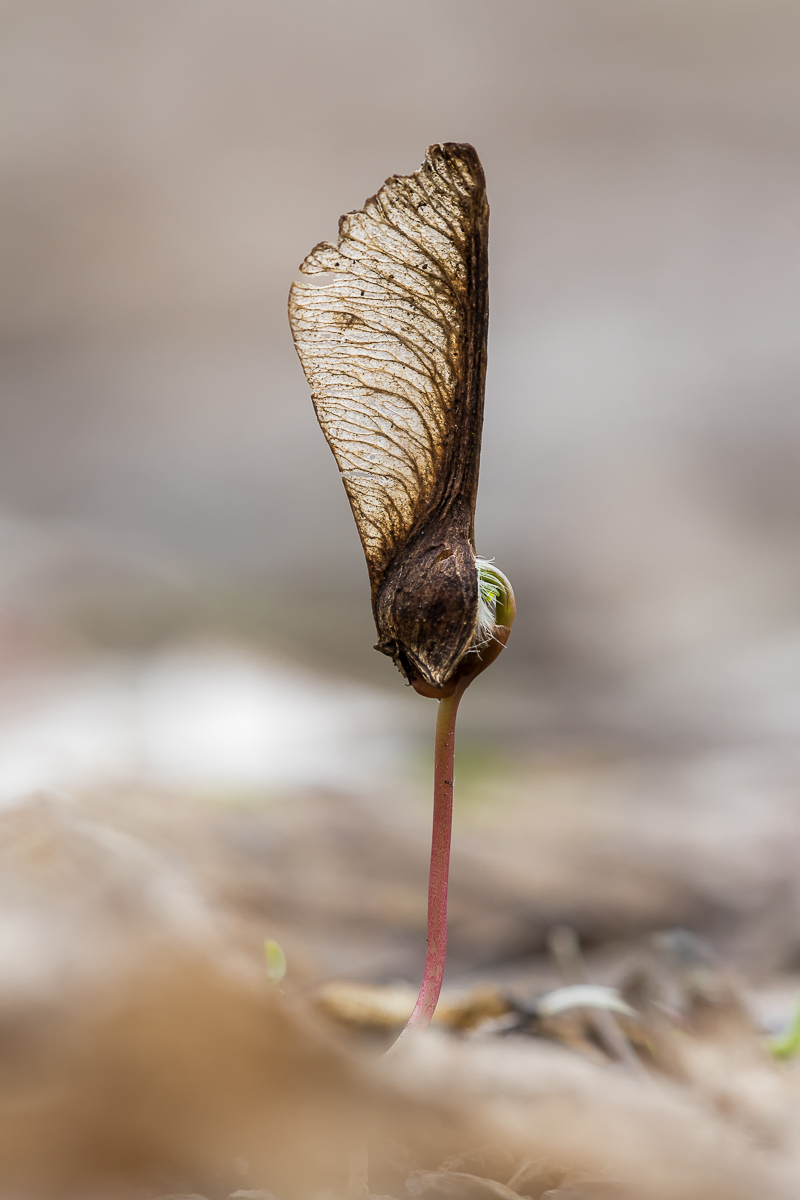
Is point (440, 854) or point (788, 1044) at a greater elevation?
point (440, 854)

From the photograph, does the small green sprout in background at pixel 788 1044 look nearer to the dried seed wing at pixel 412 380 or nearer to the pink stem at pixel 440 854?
the pink stem at pixel 440 854

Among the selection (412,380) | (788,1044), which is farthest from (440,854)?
(788,1044)

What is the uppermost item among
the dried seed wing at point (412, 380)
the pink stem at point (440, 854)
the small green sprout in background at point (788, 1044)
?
the dried seed wing at point (412, 380)

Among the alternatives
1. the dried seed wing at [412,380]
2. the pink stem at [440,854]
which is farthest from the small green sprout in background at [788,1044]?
the dried seed wing at [412,380]

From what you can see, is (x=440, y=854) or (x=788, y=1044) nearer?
(x=440, y=854)

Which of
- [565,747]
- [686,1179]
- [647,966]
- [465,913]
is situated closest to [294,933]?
[465,913]

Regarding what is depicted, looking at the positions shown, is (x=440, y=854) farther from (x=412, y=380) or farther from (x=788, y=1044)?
(x=788, y=1044)

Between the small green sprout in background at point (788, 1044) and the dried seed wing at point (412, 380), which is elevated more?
the dried seed wing at point (412, 380)

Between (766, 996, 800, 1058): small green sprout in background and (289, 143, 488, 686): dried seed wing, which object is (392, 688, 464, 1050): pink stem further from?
(766, 996, 800, 1058): small green sprout in background
